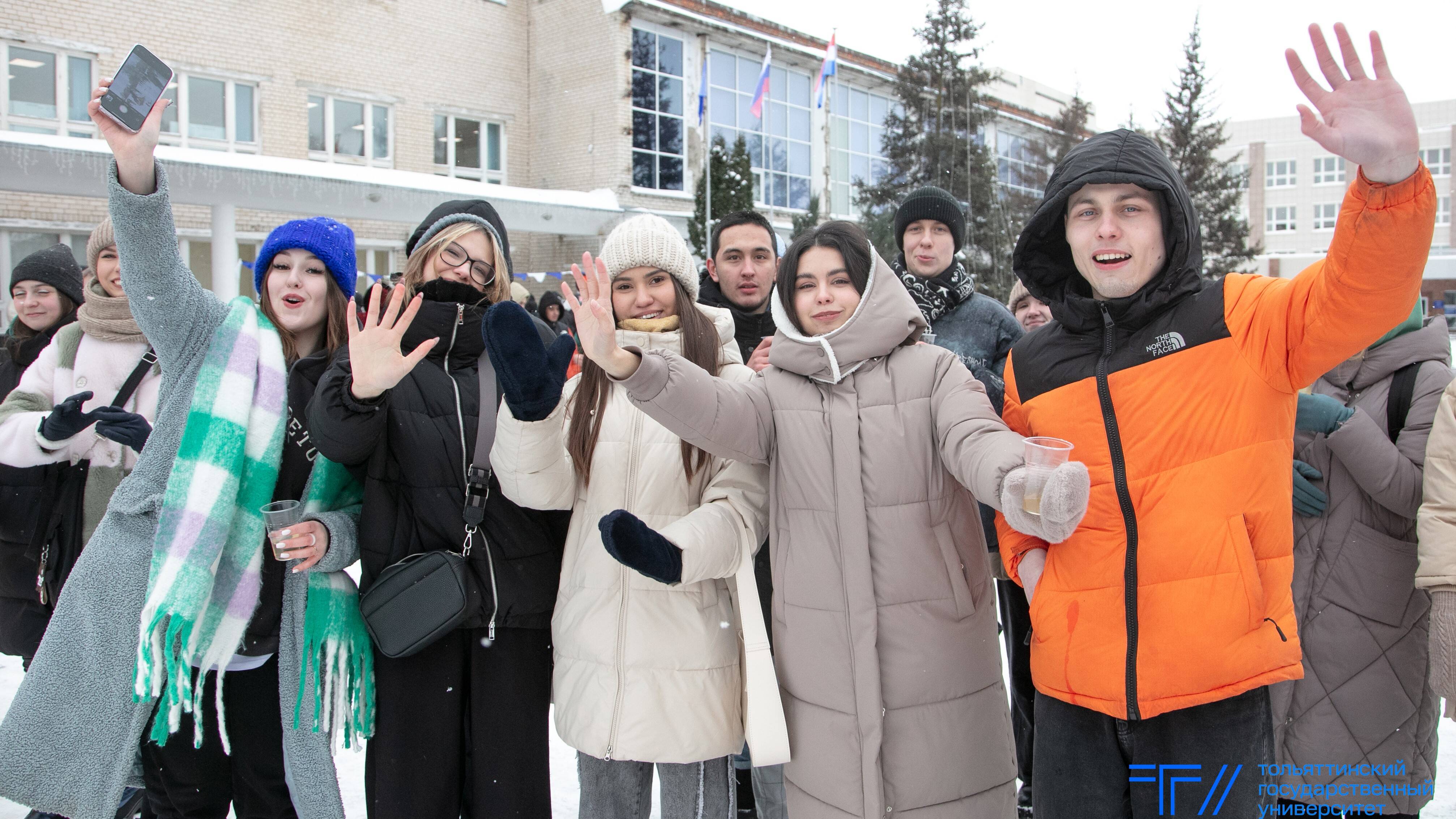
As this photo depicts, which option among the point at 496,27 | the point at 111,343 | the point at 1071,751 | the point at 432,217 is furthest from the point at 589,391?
the point at 496,27

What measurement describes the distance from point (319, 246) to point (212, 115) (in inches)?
600

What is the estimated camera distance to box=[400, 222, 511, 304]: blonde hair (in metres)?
2.45

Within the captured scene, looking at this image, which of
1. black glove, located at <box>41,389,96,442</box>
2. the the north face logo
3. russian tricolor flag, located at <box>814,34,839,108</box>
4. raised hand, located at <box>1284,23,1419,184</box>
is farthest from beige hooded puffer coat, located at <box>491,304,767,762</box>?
russian tricolor flag, located at <box>814,34,839,108</box>

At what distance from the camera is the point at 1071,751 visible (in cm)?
190

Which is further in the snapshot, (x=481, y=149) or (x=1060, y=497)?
(x=481, y=149)

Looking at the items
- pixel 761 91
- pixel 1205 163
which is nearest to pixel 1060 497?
pixel 761 91

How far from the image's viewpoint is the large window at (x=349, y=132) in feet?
51.8

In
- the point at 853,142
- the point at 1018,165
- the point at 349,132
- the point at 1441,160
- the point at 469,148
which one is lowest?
the point at 349,132

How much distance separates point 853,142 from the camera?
75.6ft

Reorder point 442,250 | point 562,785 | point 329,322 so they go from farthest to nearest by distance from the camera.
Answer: point 562,785
point 329,322
point 442,250

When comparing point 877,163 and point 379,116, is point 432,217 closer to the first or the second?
point 379,116

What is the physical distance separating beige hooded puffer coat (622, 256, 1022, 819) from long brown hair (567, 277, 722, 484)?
223 mm

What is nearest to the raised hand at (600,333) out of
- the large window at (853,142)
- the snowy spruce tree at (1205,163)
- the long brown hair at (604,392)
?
the long brown hair at (604,392)

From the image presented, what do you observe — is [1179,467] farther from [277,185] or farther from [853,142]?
[853,142]
